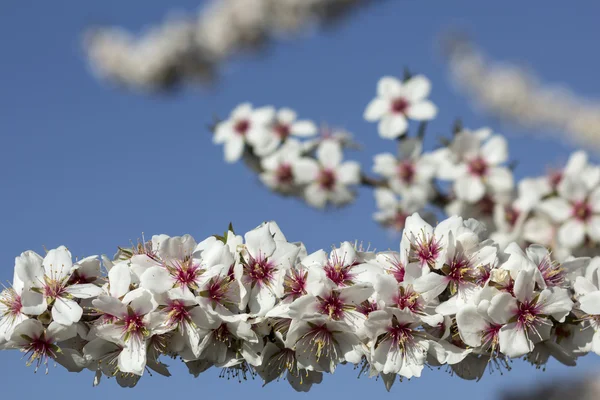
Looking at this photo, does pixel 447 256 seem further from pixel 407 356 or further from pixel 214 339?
pixel 214 339

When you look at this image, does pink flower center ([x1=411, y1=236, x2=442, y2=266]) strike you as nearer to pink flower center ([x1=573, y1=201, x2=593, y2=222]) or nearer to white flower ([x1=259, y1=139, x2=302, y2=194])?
pink flower center ([x1=573, y1=201, x2=593, y2=222])

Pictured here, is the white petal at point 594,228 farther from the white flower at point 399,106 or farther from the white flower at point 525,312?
the white flower at point 525,312

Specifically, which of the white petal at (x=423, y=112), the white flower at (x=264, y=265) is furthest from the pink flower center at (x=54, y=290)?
the white petal at (x=423, y=112)

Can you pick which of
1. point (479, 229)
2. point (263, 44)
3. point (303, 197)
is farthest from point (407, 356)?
point (263, 44)

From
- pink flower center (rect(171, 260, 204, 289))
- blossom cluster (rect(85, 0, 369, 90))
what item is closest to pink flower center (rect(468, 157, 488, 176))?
pink flower center (rect(171, 260, 204, 289))

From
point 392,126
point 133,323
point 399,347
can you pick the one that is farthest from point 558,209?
point 133,323
